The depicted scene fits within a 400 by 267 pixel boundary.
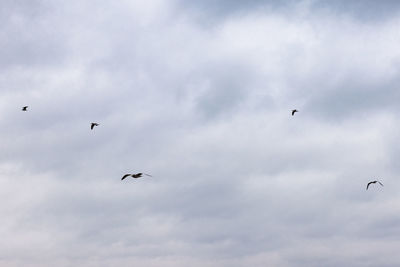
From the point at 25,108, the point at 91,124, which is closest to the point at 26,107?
the point at 25,108

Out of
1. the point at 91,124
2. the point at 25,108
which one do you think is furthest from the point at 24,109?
the point at 91,124

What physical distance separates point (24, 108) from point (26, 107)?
110 centimetres

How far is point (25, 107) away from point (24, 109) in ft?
3.46

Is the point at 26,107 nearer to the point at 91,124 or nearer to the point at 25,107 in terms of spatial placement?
the point at 25,107

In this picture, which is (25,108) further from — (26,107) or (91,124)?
(91,124)

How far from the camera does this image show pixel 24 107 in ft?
532

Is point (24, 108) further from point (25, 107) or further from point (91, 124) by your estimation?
point (91, 124)

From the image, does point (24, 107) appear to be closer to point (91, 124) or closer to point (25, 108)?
point (25, 108)

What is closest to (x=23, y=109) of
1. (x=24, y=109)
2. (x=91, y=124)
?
(x=24, y=109)

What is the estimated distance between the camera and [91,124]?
154 m

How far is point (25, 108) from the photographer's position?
16088 centimetres

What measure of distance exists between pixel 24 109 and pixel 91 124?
2092 centimetres

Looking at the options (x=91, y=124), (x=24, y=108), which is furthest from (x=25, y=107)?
(x=91, y=124)

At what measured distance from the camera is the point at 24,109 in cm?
16050
